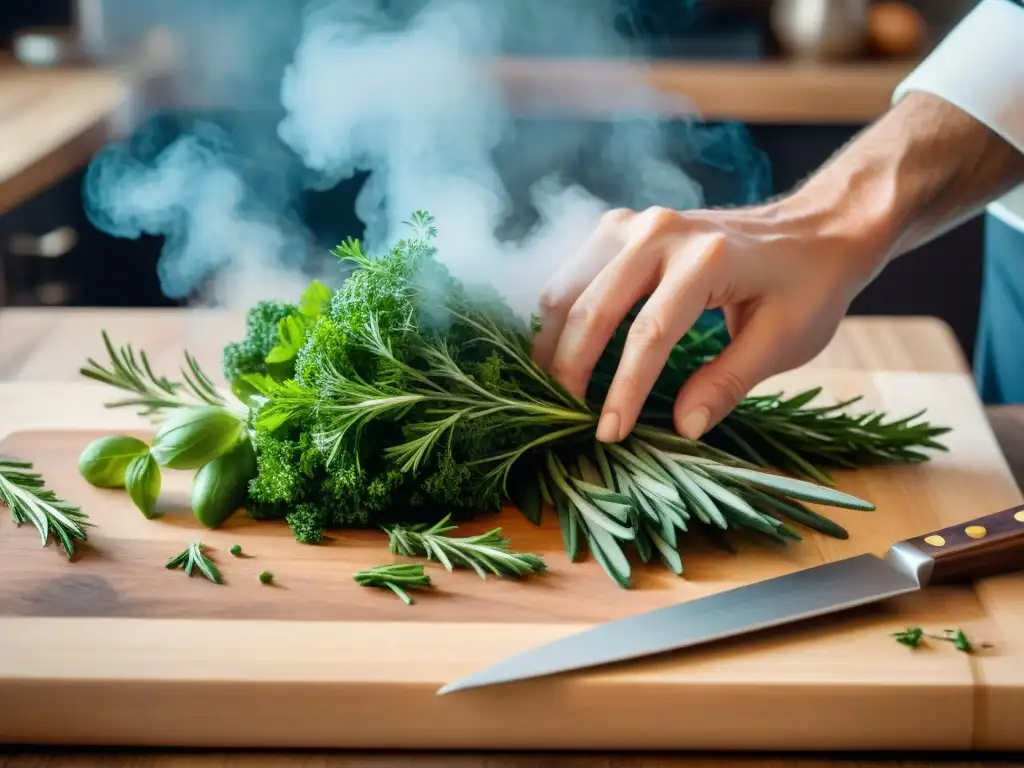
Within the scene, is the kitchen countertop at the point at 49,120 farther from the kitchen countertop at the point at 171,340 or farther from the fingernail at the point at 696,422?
the fingernail at the point at 696,422

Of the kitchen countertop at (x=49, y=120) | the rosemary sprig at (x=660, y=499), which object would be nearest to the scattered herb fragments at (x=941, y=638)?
the rosemary sprig at (x=660, y=499)

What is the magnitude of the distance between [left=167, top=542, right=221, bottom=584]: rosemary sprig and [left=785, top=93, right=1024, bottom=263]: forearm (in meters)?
0.80

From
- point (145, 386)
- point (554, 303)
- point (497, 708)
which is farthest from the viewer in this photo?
point (145, 386)

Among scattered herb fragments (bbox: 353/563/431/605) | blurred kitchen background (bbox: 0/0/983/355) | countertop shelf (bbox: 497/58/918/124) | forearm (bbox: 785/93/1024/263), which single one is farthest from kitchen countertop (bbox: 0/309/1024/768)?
countertop shelf (bbox: 497/58/918/124)

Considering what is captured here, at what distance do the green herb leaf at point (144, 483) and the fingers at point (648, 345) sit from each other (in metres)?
0.46

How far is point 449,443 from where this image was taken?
112 centimetres

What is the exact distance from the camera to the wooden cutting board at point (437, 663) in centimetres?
90

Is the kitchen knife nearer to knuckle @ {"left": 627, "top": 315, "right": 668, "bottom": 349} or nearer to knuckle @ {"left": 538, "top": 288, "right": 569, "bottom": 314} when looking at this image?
knuckle @ {"left": 627, "top": 315, "right": 668, "bottom": 349}

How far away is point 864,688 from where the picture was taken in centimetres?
89

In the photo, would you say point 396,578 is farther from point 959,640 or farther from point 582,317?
point 959,640

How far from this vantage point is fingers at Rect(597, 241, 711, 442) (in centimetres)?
118

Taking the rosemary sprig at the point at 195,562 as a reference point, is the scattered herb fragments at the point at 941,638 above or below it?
below

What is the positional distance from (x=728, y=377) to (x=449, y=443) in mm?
325

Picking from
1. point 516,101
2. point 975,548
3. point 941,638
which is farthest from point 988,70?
point 516,101
